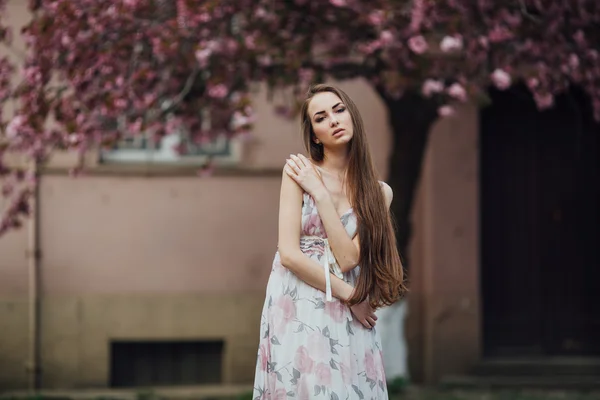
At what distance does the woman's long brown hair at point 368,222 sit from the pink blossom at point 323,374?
0.29 meters

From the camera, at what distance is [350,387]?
4523 mm

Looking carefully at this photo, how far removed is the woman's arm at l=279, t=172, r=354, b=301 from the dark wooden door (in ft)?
24.7

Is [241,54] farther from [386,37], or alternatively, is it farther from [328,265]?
[328,265]

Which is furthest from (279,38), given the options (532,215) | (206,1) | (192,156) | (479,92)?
(532,215)

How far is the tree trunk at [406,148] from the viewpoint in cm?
962

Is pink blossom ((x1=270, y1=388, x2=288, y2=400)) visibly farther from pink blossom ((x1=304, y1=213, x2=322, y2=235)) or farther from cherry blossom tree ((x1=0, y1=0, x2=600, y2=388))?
cherry blossom tree ((x1=0, y1=0, x2=600, y2=388))

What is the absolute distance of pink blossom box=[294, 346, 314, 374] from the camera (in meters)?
4.48

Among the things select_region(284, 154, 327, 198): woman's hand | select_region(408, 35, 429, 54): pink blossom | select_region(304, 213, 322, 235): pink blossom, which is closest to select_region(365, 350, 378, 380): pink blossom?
select_region(304, 213, 322, 235): pink blossom

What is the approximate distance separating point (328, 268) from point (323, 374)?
426mm

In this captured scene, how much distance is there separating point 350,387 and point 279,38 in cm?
457

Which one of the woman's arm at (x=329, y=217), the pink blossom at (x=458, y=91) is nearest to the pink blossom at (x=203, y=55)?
the pink blossom at (x=458, y=91)

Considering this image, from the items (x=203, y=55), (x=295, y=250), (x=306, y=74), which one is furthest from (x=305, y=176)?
(x=306, y=74)

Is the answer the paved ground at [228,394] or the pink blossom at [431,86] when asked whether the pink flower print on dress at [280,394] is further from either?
the paved ground at [228,394]

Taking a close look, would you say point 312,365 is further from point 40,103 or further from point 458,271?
point 458,271
